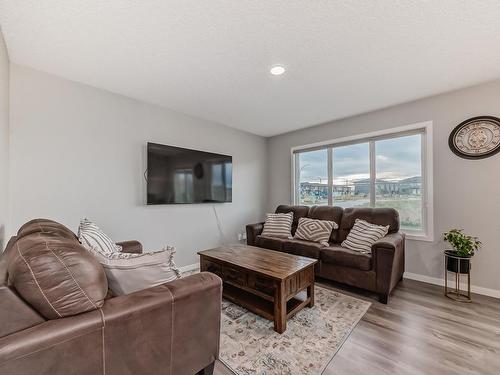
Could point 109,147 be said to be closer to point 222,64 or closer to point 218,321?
point 222,64

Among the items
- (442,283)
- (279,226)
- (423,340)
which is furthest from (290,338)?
(442,283)

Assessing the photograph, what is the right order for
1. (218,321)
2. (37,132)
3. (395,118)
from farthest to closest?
(395,118) < (37,132) < (218,321)

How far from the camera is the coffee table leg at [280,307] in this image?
186cm

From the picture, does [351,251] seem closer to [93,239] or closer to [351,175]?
[351,175]

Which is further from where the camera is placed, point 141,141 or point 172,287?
point 141,141

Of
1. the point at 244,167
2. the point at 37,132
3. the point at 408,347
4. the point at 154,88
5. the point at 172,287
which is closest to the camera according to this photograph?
the point at 172,287


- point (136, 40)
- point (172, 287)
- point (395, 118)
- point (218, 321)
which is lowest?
point (218, 321)

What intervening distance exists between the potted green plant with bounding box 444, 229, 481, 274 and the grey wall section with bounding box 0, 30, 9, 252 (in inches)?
166

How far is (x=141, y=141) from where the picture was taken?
2.97 m

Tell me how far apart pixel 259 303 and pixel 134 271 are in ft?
4.36

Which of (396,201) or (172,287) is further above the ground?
(396,201)

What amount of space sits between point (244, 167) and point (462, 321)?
3.44 m

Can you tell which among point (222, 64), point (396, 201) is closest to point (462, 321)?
point (396, 201)

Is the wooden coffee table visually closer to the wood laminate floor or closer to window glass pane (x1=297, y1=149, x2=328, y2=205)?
the wood laminate floor
